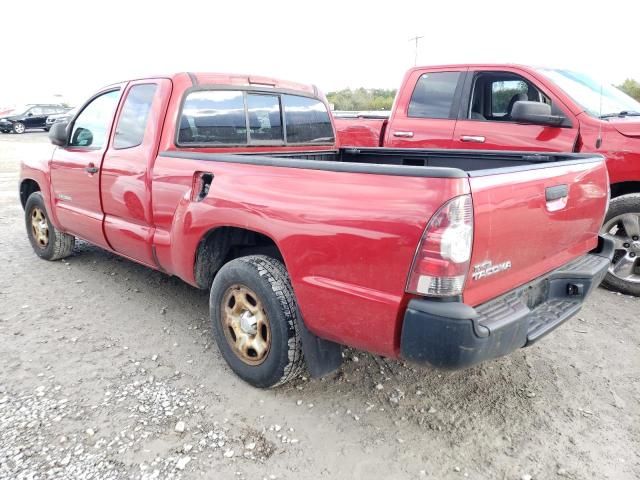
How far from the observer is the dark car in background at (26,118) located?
81.2 feet

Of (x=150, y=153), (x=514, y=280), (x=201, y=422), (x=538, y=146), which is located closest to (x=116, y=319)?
(x=150, y=153)

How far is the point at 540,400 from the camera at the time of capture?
9.23 feet

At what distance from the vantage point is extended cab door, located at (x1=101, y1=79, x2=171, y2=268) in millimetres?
3436

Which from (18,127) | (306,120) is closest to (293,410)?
(306,120)

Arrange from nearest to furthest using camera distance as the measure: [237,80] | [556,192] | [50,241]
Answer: [556,192] → [237,80] → [50,241]

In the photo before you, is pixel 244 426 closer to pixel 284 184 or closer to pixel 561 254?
pixel 284 184

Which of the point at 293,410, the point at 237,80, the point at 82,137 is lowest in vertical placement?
the point at 293,410

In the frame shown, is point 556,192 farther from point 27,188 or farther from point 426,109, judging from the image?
point 27,188

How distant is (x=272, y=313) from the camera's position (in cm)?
259

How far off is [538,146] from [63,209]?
4.36 metres

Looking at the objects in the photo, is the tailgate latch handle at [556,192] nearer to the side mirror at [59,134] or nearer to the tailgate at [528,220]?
the tailgate at [528,220]

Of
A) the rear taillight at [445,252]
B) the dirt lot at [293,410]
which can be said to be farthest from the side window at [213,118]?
the rear taillight at [445,252]

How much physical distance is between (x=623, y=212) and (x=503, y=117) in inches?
56.6

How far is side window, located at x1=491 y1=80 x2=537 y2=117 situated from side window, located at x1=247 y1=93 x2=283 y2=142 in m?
2.37
